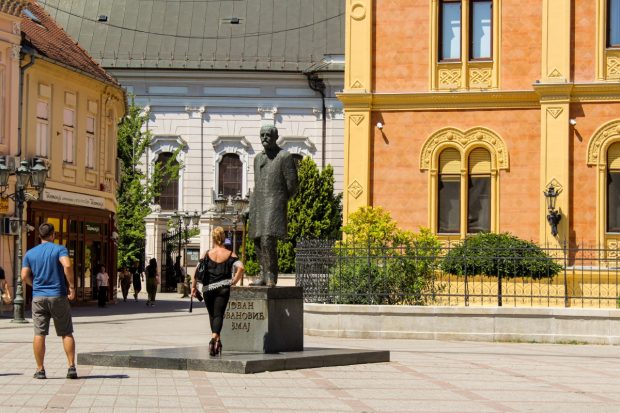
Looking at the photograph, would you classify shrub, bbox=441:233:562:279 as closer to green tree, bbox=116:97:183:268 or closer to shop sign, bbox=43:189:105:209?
shop sign, bbox=43:189:105:209

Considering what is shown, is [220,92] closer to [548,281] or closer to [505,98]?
[505,98]

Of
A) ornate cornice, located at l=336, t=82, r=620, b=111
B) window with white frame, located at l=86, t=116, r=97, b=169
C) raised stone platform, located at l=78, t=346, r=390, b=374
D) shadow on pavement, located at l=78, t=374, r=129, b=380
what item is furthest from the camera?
window with white frame, located at l=86, t=116, r=97, b=169

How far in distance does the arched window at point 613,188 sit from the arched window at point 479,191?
9.92 feet

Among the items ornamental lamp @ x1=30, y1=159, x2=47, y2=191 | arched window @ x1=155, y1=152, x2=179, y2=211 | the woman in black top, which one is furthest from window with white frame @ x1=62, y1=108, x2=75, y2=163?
the woman in black top

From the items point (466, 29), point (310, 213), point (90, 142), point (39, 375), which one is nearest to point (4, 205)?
point (90, 142)

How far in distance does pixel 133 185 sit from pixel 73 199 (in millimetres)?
16454

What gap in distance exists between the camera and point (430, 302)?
2633 centimetres

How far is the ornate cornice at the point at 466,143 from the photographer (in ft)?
116

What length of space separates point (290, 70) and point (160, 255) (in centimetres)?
1084

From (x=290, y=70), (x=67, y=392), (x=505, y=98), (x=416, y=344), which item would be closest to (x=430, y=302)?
(x=416, y=344)

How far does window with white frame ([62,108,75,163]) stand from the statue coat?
24353 millimetres

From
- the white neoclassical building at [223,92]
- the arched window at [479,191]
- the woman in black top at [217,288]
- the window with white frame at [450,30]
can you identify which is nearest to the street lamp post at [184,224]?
the white neoclassical building at [223,92]

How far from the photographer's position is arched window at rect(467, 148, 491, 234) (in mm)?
35344

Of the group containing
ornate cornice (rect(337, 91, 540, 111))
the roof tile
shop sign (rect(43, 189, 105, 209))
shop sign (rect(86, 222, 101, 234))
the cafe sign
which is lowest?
shop sign (rect(86, 222, 101, 234))
